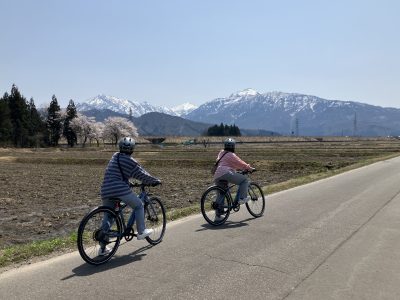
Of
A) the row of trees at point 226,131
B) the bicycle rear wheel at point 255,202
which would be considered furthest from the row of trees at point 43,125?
the bicycle rear wheel at point 255,202

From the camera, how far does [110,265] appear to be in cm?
675

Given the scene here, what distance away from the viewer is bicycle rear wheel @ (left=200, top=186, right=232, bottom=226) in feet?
32.6

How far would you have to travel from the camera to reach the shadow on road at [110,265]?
20.8 feet

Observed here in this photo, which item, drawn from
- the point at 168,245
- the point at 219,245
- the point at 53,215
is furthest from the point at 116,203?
the point at 53,215

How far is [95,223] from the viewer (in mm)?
7059

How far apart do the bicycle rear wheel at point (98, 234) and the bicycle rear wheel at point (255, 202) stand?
442cm

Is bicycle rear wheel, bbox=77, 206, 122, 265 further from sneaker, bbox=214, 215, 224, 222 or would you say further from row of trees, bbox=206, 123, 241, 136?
row of trees, bbox=206, 123, 241, 136

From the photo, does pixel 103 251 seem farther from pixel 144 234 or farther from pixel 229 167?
pixel 229 167

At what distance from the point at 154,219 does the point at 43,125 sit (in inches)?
3958

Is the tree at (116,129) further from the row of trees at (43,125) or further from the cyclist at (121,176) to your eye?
the cyclist at (121,176)

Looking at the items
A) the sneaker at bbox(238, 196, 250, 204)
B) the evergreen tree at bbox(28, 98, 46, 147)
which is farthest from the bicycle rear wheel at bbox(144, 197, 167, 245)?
the evergreen tree at bbox(28, 98, 46, 147)

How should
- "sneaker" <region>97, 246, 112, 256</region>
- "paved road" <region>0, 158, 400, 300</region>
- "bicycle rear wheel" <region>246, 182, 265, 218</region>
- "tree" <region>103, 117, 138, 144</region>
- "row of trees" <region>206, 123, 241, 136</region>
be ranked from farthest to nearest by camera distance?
"row of trees" <region>206, 123, 241, 136</region> → "tree" <region>103, 117, 138, 144</region> → "bicycle rear wheel" <region>246, 182, 265, 218</region> → "sneaker" <region>97, 246, 112, 256</region> → "paved road" <region>0, 158, 400, 300</region>

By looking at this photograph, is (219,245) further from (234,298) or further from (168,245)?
(234,298)

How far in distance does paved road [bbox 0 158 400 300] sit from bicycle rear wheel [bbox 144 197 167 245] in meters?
0.18
